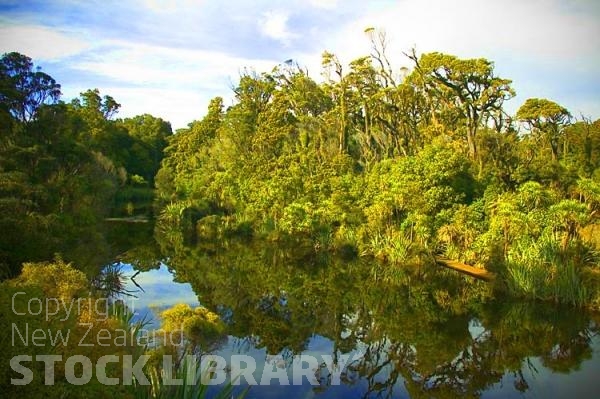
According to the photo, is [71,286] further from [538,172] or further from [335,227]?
[538,172]

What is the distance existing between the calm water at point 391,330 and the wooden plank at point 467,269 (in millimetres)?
505

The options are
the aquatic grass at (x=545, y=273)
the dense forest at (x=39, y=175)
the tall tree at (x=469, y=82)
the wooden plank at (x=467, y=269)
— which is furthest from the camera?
the tall tree at (x=469, y=82)

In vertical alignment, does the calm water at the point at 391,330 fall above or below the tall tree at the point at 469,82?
below

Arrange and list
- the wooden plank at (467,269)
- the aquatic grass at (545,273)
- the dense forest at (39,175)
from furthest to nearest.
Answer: the wooden plank at (467,269) → the aquatic grass at (545,273) → the dense forest at (39,175)

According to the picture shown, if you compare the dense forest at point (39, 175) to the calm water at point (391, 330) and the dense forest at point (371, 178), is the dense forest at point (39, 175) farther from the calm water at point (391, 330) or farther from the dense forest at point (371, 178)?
the calm water at point (391, 330)

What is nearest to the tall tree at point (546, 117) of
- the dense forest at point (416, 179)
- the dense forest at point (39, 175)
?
the dense forest at point (416, 179)

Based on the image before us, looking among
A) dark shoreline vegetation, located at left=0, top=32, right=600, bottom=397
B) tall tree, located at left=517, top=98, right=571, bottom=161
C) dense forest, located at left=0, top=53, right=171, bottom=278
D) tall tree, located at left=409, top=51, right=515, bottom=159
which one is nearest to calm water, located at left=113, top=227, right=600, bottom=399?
dark shoreline vegetation, located at left=0, top=32, right=600, bottom=397

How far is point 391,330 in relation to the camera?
1530 centimetres

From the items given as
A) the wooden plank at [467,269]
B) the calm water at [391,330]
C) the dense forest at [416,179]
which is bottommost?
the calm water at [391,330]

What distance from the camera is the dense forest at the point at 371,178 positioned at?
17.4 metres

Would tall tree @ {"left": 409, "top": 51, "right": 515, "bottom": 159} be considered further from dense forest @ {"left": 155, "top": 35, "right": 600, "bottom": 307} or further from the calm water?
the calm water

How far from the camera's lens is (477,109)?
29391mm

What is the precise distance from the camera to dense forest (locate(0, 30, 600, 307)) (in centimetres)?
1744

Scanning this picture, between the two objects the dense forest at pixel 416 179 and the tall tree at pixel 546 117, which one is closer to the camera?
the dense forest at pixel 416 179
